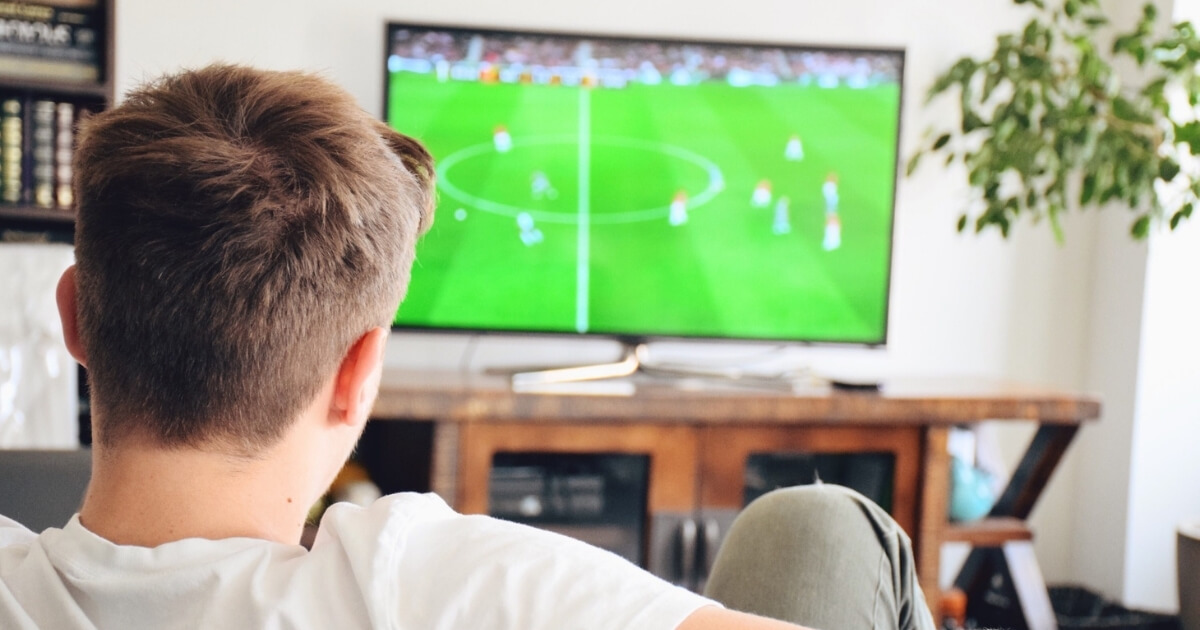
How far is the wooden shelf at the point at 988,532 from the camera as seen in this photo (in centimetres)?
270

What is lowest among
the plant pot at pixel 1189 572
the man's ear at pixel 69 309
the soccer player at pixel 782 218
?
the plant pot at pixel 1189 572

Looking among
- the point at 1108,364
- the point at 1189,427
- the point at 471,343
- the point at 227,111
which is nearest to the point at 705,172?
the point at 471,343

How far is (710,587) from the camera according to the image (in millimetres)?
1263

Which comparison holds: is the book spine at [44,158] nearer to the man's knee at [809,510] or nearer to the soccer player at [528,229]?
the soccer player at [528,229]

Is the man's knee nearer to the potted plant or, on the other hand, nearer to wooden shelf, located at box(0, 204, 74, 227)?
the potted plant

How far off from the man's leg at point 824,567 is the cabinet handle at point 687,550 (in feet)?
4.20

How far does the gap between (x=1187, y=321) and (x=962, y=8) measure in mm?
1038

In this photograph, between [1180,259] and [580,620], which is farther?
[1180,259]

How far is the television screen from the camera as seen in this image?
2.68 meters

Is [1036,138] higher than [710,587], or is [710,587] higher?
[1036,138]

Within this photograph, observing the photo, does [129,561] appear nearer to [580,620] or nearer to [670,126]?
[580,620]

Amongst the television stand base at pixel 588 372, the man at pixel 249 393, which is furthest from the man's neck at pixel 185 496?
the television stand base at pixel 588 372

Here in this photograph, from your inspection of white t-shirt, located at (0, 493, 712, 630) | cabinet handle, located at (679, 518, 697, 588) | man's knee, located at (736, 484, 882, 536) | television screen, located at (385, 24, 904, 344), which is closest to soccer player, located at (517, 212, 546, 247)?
television screen, located at (385, 24, 904, 344)

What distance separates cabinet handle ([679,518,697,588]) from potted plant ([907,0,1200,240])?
40.6 inches
